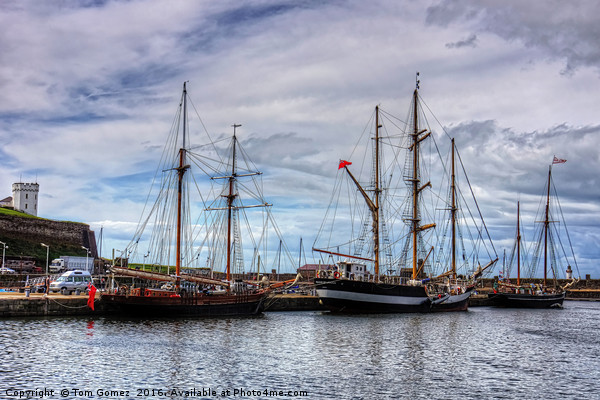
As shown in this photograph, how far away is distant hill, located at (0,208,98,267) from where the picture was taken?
102 metres

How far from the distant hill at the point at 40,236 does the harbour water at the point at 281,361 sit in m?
62.1

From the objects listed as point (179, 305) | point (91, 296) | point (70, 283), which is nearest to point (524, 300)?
point (179, 305)

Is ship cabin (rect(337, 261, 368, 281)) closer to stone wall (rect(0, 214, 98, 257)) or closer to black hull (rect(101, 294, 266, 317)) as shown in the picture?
black hull (rect(101, 294, 266, 317))

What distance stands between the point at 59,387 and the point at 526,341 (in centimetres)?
3590

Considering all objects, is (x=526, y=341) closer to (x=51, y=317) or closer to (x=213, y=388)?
(x=213, y=388)

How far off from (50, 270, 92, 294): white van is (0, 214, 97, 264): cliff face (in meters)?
44.8

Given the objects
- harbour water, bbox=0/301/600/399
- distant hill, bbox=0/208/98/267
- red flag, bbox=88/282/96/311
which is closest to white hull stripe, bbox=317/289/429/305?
harbour water, bbox=0/301/600/399

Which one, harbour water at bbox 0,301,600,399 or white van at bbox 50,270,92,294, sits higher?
white van at bbox 50,270,92,294

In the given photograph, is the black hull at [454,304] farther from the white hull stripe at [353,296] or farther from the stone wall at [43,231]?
the stone wall at [43,231]

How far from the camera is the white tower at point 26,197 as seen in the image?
501 ft

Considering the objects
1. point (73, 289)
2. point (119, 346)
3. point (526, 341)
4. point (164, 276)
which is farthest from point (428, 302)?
point (119, 346)

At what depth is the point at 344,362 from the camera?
3253 cm

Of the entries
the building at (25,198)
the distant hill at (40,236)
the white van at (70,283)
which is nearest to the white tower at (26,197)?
the building at (25,198)

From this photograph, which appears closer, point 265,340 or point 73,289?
point 265,340
